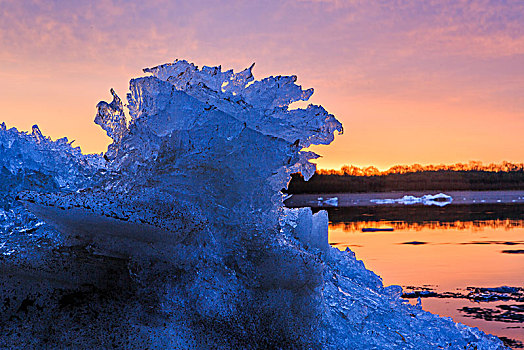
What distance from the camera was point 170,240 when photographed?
5.40 ft

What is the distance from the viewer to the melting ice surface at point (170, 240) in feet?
5.14

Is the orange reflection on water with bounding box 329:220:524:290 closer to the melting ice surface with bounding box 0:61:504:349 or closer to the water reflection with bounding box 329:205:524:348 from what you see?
the water reflection with bounding box 329:205:524:348

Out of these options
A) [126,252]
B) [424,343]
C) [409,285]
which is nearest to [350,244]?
[409,285]

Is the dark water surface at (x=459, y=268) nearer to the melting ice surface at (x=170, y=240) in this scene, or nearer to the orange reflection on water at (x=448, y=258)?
the orange reflection on water at (x=448, y=258)

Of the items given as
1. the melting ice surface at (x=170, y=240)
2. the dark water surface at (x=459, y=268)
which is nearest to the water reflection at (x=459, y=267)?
the dark water surface at (x=459, y=268)

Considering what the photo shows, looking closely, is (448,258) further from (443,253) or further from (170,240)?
(170,240)

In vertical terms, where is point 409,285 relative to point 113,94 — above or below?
below

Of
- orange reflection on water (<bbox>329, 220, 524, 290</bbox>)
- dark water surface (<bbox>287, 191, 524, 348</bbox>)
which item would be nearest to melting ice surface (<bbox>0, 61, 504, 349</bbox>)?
dark water surface (<bbox>287, 191, 524, 348</bbox>)

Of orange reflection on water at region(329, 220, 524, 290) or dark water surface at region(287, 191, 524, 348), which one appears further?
orange reflection on water at region(329, 220, 524, 290)

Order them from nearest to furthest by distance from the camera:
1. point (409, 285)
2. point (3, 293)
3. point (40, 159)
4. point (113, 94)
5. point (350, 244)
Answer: point (3, 293) → point (40, 159) → point (113, 94) → point (409, 285) → point (350, 244)

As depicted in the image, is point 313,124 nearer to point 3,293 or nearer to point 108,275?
point 108,275

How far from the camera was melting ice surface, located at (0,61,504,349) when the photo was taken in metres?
1.57

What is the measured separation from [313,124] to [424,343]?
1.03 m

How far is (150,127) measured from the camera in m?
1.77
